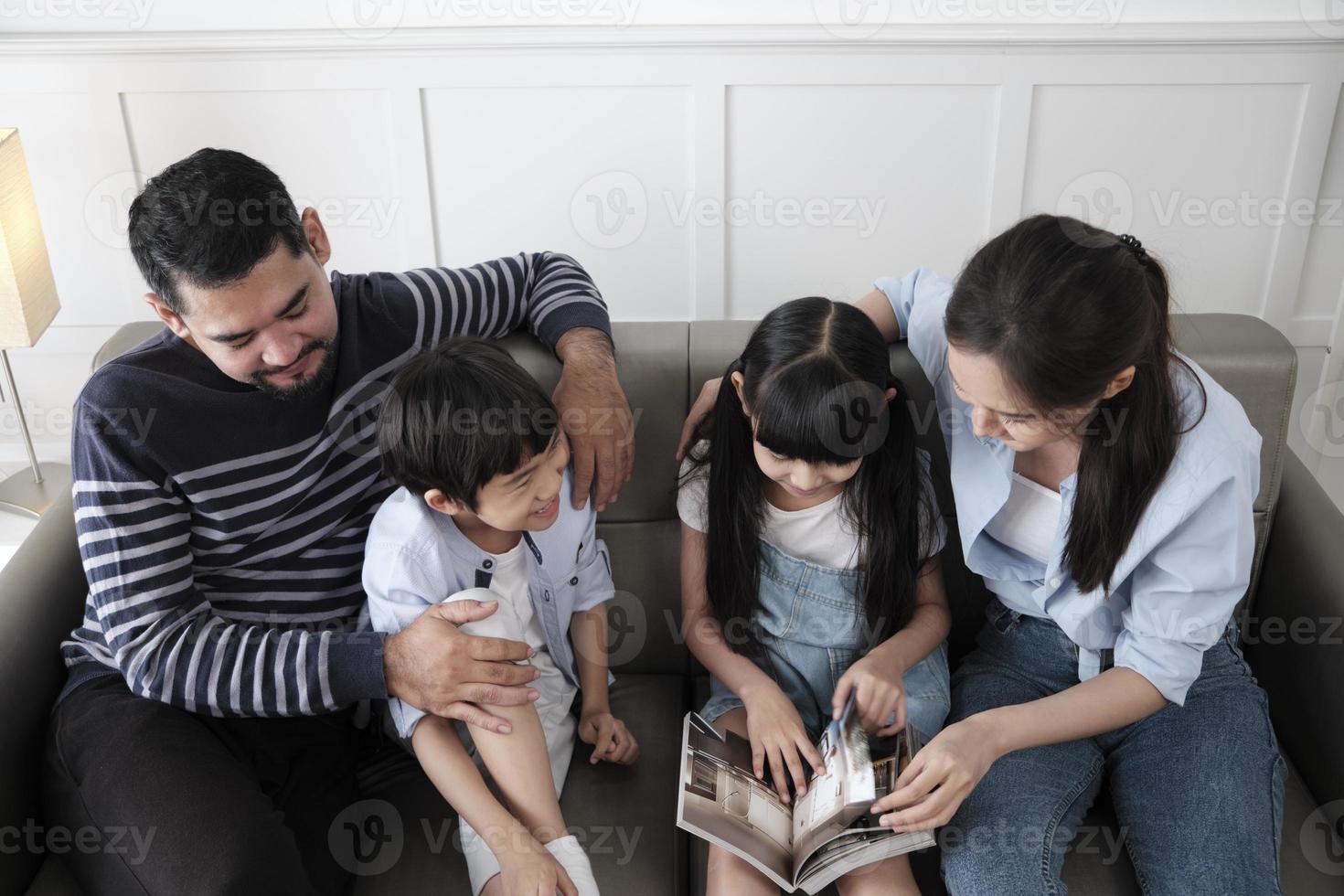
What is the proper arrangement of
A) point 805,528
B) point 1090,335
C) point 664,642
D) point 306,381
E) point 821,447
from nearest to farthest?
point 1090,335, point 821,447, point 306,381, point 805,528, point 664,642

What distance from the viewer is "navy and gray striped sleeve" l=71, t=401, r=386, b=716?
1310 millimetres

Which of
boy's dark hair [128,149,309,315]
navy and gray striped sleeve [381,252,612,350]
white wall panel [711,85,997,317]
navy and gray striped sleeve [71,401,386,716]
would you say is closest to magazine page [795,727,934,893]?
navy and gray striped sleeve [71,401,386,716]

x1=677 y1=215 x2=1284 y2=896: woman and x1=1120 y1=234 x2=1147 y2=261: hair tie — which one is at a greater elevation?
x1=1120 y1=234 x2=1147 y2=261: hair tie

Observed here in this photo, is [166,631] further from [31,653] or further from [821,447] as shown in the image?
[821,447]

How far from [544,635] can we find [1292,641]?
3.41 feet

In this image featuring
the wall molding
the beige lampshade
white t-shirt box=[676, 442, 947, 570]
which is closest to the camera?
white t-shirt box=[676, 442, 947, 570]

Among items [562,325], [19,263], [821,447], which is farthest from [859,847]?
[19,263]

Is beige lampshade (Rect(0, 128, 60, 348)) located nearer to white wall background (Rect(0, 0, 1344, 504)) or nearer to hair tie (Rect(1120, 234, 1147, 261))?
white wall background (Rect(0, 0, 1344, 504))

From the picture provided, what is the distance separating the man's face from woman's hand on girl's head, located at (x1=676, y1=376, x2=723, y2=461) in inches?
18.9

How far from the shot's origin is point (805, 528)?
1.50m

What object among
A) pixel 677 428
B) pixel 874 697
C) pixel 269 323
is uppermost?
pixel 269 323

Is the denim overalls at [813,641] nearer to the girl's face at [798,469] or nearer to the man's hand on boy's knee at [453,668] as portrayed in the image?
the girl's face at [798,469]

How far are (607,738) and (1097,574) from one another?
0.67 metres

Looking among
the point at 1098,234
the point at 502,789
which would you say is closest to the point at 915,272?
→ the point at 1098,234
